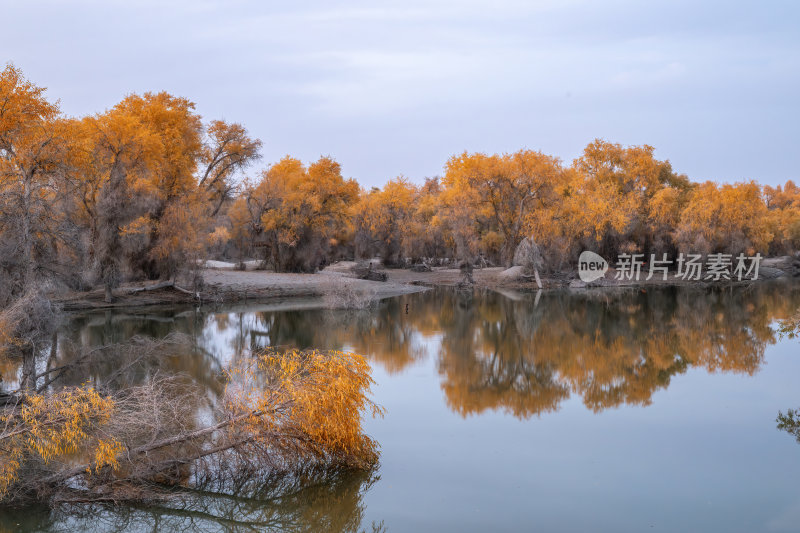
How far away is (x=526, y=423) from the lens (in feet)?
42.0

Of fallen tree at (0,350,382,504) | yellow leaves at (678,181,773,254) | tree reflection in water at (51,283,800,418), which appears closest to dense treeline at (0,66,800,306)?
yellow leaves at (678,181,773,254)

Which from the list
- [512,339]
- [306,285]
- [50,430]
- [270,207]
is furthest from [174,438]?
[270,207]

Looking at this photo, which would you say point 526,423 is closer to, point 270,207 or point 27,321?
point 27,321

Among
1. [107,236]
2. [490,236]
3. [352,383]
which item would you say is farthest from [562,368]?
[490,236]

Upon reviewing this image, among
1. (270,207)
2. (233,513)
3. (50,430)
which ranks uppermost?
(270,207)

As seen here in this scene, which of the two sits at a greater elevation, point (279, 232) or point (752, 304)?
point (279, 232)

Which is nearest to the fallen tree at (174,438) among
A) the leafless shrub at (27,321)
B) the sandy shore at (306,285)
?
the leafless shrub at (27,321)

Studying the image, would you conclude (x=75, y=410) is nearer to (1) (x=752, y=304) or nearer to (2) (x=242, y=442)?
(2) (x=242, y=442)

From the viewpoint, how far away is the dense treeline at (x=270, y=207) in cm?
1473

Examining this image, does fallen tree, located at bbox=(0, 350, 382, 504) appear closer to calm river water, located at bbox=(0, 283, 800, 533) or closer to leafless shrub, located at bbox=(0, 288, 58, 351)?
calm river water, located at bbox=(0, 283, 800, 533)

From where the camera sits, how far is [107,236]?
83.8ft

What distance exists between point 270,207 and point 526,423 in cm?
2856

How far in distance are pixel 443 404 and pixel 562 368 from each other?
4.95 m

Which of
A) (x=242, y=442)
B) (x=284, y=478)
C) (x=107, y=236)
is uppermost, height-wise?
(x=107, y=236)
